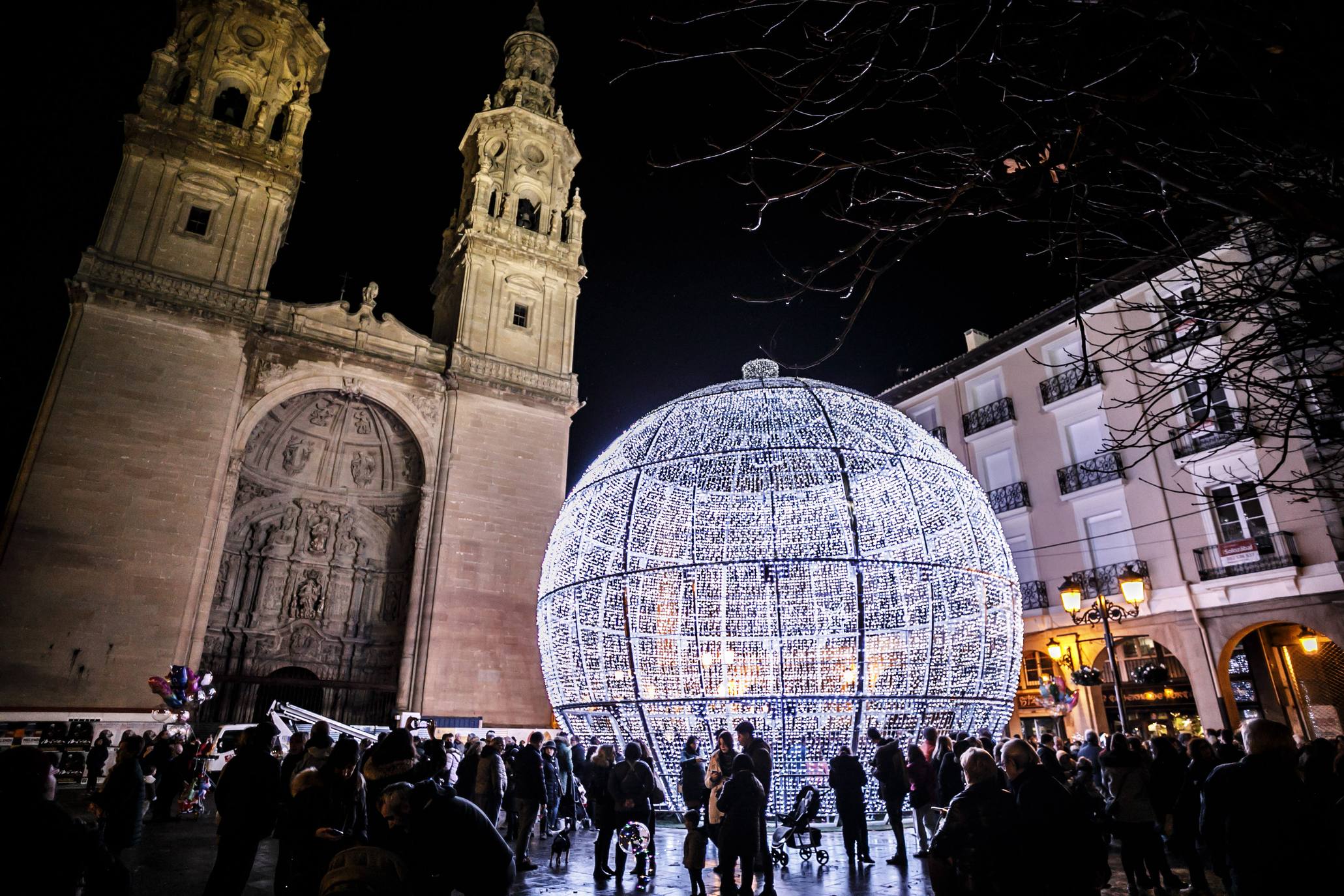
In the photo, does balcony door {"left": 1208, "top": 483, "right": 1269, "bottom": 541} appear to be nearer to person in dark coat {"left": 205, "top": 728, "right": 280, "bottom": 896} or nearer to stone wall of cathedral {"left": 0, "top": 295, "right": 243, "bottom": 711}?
person in dark coat {"left": 205, "top": 728, "right": 280, "bottom": 896}

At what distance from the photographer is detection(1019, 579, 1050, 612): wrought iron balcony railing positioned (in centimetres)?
1800

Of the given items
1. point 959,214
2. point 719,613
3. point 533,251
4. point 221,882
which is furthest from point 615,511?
point 533,251

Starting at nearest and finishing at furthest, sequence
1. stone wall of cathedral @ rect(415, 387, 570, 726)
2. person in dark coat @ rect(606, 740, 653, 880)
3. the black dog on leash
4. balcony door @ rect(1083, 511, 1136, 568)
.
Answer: person in dark coat @ rect(606, 740, 653, 880), the black dog on leash, balcony door @ rect(1083, 511, 1136, 568), stone wall of cathedral @ rect(415, 387, 570, 726)

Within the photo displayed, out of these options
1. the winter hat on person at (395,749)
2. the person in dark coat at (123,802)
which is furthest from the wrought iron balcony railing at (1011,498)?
the person in dark coat at (123,802)

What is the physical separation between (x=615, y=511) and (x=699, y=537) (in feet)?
3.62

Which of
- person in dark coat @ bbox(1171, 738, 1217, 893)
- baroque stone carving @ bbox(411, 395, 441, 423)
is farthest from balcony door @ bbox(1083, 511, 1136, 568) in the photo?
baroque stone carving @ bbox(411, 395, 441, 423)

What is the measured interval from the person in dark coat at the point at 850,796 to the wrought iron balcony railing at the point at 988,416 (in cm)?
1609

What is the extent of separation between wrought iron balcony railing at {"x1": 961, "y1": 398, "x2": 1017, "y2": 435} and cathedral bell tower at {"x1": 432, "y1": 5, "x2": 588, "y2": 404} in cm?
1254

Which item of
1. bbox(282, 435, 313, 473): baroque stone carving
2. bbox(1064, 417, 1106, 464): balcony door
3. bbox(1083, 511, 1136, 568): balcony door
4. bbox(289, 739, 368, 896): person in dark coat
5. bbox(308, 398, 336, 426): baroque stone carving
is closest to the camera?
bbox(289, 739, 368, 896): person in dark coat

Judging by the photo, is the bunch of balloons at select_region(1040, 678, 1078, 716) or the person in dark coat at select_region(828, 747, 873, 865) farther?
the bunch of balloons at select_region(1040, 678, 1078, 716)

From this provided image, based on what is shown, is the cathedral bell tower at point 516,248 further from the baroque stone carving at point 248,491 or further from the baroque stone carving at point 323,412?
the baroque stone carving at point 248,491

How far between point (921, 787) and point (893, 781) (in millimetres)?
279

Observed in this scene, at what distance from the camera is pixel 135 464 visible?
16859 millimetres

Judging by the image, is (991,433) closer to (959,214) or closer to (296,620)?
(959,214)
